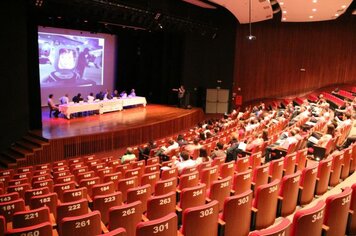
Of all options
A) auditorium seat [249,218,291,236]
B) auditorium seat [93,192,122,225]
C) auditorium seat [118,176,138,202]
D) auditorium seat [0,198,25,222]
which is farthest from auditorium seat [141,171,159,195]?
auditorium seat [249,218,291,236]

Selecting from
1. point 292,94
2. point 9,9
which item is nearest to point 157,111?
point 9,9

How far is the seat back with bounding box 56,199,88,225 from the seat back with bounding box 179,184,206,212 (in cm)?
108

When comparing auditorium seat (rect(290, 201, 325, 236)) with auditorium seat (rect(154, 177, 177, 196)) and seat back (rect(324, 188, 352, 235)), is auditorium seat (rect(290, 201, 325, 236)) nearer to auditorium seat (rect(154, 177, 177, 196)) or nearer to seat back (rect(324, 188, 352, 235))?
seat back (rect(324, 188, 352, 235))

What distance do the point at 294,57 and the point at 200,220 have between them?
749 inches

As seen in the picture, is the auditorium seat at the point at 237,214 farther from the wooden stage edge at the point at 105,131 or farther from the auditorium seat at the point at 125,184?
the wooden stage edge at the point at 105,131

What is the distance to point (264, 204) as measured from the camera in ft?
11.6

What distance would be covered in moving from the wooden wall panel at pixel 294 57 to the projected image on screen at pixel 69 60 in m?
7.81

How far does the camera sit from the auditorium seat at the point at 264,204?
11.5ft

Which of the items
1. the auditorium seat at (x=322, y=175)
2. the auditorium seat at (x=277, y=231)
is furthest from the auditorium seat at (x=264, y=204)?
the auditorium seat at (x=322, y=175)

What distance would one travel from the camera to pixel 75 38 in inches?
614

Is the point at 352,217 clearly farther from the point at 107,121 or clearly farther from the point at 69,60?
the point at 69,60

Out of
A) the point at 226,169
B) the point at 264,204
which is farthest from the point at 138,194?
the point at 226,169

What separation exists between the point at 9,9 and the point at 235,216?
973 centimetres

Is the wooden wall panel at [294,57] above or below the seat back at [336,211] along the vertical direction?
above
